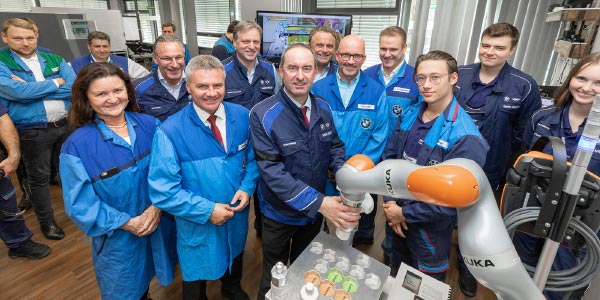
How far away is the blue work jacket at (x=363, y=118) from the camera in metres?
1.91

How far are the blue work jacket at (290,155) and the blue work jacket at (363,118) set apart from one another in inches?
16.2

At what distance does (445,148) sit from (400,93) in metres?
0.95

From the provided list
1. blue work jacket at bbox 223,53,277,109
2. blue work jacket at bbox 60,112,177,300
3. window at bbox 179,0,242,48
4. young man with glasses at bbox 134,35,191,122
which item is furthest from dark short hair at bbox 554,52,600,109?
window at bbox 179,0,242,48

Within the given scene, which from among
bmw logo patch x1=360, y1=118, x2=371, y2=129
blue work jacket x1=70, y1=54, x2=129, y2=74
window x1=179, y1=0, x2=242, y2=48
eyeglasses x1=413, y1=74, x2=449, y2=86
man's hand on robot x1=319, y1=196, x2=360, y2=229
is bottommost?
man's hand on robot x1=319, y1=196, x2=360, y2=229

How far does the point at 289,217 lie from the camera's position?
151 centimetres

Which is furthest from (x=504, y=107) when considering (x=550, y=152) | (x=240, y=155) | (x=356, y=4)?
(x=356, y=4)

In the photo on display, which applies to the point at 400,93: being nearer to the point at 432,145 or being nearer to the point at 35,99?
the point at 432,145

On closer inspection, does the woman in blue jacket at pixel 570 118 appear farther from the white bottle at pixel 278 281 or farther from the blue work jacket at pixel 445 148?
the white bottle at pixel 278 281

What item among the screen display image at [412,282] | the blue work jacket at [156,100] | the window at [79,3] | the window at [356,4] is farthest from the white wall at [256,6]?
the window at [79,3]

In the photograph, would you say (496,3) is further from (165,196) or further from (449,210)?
(165,196)

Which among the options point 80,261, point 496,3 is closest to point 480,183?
point 80,261

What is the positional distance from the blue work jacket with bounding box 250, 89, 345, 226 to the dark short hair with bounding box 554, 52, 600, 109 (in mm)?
1072

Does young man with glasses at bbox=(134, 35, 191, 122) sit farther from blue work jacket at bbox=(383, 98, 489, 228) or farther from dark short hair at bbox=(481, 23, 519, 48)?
dark short hair at bbox=(481, 23, 519, 48)

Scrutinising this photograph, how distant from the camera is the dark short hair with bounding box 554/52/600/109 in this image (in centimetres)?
132
